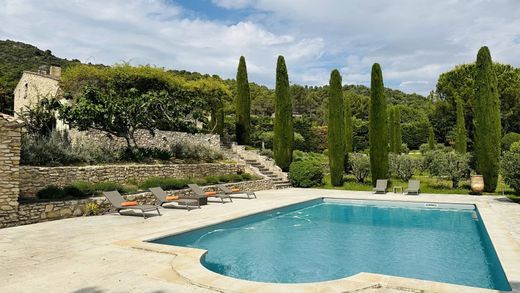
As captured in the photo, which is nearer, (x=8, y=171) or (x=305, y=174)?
(x=8, y=171)

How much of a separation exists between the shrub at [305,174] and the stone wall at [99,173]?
482cm

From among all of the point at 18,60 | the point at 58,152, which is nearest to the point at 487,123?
the point at 58,152

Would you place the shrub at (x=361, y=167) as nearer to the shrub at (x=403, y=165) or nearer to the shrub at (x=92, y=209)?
the shrub at (x=403, y=165)

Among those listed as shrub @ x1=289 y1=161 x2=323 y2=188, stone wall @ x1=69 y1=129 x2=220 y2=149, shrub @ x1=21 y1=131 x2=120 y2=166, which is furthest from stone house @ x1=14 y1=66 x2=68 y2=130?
shrub @ x1=289 y1=161 x2=323 y2=188

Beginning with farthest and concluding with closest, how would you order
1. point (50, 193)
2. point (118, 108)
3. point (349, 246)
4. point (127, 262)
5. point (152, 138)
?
point (152, 138), point (118, 108), point (50, 193), point (349, 246), point (127, 262)

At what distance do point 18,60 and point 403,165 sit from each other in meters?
38.4

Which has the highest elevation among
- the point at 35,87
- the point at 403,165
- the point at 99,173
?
the point at 35,87

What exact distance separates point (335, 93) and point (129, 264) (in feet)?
57.2

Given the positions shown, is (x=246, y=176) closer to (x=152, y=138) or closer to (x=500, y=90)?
(x=152, y=138)

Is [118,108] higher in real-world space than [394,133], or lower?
lower

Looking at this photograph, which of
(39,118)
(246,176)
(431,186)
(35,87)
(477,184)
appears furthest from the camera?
(35,87)

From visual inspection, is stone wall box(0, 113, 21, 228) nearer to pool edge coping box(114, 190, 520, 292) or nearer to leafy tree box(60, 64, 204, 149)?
pool edge coping box(114, 190, 520, 292)

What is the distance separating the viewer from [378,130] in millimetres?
20219

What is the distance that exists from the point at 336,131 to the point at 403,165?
4250 mm
